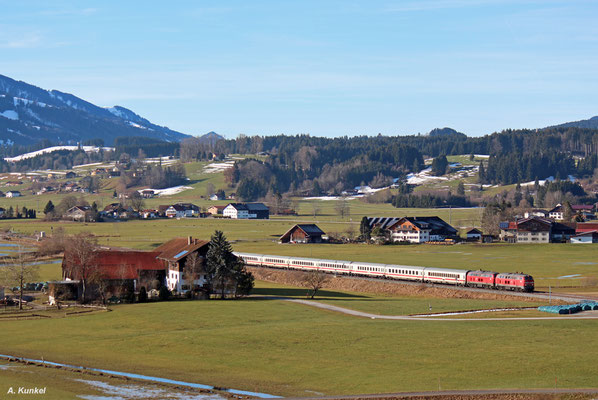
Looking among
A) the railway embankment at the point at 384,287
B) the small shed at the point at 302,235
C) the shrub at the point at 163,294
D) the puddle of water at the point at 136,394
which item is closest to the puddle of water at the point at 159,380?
the puddle of water at the point at 136,394

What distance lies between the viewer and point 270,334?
56812 millimetres

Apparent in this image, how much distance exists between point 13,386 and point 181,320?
2337 centimetres

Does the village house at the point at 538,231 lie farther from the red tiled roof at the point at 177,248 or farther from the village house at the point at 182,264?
the village house at the point at 182,264

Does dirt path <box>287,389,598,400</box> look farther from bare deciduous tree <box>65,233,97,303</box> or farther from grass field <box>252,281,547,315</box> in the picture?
bare deciduous tree <box>65,233,97,303</box>

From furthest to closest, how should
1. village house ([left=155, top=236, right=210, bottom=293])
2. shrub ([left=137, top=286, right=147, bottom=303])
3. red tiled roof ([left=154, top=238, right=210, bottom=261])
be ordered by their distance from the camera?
red tiled roof ([left=154, top=238, right=210, bottom=261]), village house ([left=155, top=236, right=210, bottom=293]), shrub ([left=137, top=286, right=147, bottom=303])

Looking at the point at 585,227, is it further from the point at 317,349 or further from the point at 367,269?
the point at 317,349

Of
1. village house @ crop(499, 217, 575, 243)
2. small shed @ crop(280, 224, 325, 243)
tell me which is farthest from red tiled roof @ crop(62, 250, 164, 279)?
village house @ crop(499, 217, 575, 243)

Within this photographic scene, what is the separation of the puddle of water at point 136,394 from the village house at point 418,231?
113 meters

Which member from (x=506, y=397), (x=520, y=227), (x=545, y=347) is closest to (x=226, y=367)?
(x=506, y=397)

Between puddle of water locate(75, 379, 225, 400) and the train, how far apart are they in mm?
44518

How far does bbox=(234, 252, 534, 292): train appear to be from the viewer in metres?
84.0

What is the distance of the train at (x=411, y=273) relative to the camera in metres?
84.0

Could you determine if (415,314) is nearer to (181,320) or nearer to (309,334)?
(309,334)

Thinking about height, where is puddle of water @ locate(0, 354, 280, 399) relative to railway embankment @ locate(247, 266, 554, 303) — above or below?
below
